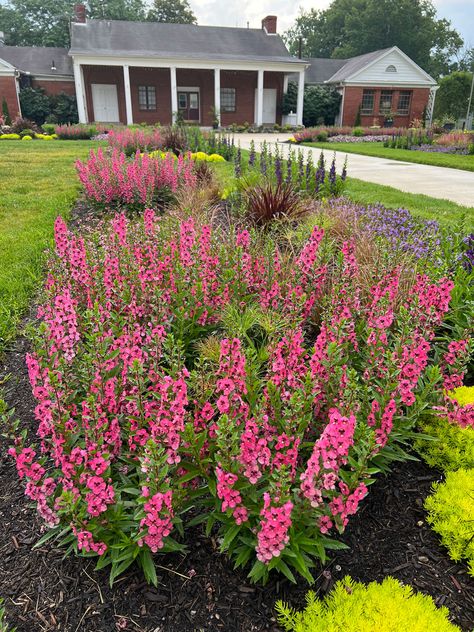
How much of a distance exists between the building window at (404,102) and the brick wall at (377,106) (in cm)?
23

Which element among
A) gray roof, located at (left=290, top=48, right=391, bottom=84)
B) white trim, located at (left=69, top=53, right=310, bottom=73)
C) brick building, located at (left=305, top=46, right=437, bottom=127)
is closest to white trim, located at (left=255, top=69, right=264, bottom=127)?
white trim, located at (left=69, top=53, right=310, bottom=73)

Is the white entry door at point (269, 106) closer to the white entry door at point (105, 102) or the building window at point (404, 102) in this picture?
the building window at point (404, 102)

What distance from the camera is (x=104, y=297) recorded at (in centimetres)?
318

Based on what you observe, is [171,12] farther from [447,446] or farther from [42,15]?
[447,446]

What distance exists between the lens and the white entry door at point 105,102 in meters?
34.0

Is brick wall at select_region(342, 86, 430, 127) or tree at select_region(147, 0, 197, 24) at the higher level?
tree at select_region(147, 0, 197, 24)

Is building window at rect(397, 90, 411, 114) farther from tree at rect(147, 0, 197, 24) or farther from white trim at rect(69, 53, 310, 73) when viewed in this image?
tree at rect(147, 0, 197, 24)

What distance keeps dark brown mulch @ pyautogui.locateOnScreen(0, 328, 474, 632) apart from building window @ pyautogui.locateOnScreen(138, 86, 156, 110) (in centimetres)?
3613

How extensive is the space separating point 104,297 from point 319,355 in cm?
145

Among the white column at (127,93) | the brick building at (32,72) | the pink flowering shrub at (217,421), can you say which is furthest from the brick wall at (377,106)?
the pink flowering shrub at (217,421)

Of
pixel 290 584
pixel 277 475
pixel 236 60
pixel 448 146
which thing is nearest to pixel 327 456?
pixel 277 475

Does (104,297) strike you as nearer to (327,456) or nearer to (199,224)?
(327,456)

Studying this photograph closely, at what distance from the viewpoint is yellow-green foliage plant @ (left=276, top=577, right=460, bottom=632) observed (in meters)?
1.84

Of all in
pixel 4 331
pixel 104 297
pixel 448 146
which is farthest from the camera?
pixel 448 146
